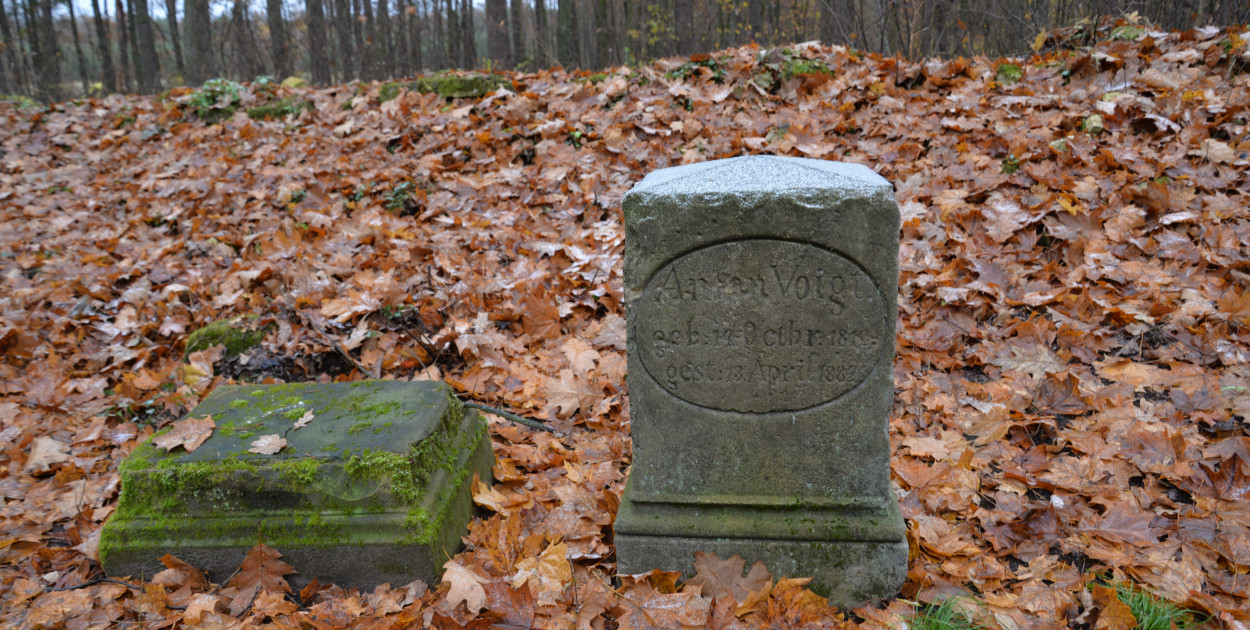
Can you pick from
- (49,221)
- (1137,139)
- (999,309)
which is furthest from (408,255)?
(1137,139)

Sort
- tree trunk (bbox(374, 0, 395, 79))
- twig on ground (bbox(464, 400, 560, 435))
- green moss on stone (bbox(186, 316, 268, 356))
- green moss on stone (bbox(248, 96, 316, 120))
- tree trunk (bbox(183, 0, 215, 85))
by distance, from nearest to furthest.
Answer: twig on ground (bbox(464, 400, 560, 435))
green moss on stone (bbox(186, 316, 268, 356))
green moss on stone (bbox(248, 96, 316, 120))
tree trunk (bbox(374, 0, 395, 79))
tree trunk (bbox(183, 0, 215, 85))

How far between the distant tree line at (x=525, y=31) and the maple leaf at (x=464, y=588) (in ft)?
23.6

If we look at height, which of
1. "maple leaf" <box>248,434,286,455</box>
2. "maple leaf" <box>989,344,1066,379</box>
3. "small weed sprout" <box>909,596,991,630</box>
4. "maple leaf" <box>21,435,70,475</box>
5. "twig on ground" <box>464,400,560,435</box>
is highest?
"maple leaf" <box>248,434,286,455</box>

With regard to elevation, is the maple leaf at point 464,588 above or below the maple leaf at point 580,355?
below

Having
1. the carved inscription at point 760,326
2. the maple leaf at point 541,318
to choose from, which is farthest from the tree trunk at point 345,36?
the carved inscription at point 760,326

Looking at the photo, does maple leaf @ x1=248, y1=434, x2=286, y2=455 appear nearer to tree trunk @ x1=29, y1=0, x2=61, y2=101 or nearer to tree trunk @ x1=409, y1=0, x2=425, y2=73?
tree trunk @ x1=409, y1=0, x2=425, y2=73

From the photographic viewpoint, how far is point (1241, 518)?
2445 millimetres

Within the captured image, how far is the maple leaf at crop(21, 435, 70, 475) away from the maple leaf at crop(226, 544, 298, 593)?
6.04 feet

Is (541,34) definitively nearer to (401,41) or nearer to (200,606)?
(401,41)

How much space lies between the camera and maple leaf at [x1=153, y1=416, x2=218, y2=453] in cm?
273

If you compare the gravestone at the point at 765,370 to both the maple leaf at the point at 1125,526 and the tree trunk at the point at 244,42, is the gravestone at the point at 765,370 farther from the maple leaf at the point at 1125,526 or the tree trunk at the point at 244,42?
the tree trunk at the point at 244,42

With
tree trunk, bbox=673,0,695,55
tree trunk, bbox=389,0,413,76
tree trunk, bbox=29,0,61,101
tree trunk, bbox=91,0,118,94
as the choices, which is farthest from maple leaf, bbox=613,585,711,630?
tree trunk, bbox=91,0,118,94

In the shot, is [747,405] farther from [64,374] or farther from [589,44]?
[589,44]

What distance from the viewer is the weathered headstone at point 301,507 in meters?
Result: 2.54
